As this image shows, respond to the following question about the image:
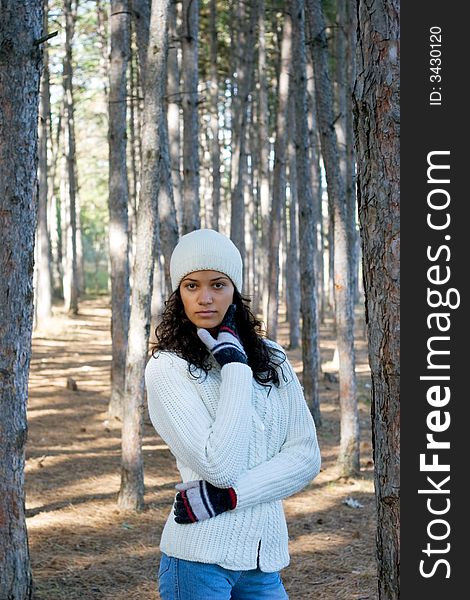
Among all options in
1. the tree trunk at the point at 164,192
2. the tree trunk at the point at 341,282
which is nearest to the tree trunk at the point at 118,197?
the tree trunk at the point at 164,192

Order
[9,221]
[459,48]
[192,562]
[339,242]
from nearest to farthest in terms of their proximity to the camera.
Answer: [459,48], [192,562], [9,221], [339,242]

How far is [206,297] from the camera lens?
2631 millimetres

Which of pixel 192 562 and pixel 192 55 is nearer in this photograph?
pixel 192 562

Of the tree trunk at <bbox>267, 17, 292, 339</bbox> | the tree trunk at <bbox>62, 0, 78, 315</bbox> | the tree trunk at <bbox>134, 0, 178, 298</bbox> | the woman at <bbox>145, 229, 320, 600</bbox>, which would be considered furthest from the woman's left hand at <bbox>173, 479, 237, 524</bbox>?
the tree trunk at <bbox>62, 0, 78, 315</bbox>

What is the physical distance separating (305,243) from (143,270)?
4351mm

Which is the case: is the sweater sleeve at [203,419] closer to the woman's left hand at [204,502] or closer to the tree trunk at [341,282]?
the woman's left hand at [204,502]

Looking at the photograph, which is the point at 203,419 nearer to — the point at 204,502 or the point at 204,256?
the point at 204,502

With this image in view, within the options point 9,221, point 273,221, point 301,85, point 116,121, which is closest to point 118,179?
point 116,121

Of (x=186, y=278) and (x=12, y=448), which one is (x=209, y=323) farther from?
(x=12, y=448)

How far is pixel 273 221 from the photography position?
14.6 meters

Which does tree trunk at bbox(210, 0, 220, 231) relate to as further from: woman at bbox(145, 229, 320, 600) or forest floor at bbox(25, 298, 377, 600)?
woman at bbox(145, 229, 320, 600)

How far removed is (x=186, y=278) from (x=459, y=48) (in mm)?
1110

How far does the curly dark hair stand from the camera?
2.59m

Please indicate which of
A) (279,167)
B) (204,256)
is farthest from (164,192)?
(204,256)
